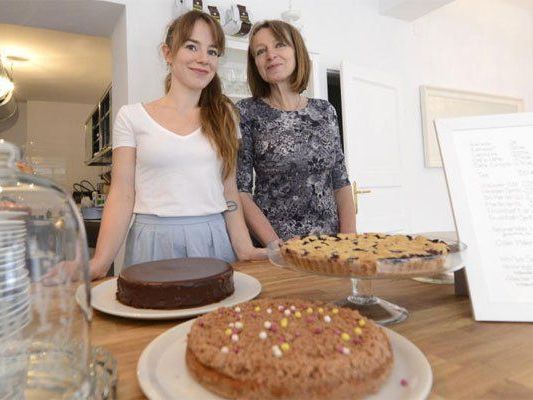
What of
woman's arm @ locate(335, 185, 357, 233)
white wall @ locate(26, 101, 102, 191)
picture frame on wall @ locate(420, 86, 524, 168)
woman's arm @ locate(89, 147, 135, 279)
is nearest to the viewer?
woman's arm @ locate(89, 147, 135, 279)

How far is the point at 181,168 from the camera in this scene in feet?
4.44

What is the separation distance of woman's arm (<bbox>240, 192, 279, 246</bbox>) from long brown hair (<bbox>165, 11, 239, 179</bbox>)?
0.15 m

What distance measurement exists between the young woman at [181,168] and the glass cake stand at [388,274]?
0.60 m

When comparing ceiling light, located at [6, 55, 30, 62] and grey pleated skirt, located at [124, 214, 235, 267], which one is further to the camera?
ceiling light, located at [6, 55, 30, 62]

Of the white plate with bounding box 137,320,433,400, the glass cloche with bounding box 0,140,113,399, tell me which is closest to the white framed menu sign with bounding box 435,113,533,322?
the white plate with bounding box 137,320,433,400

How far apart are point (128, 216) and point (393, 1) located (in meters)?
3.25

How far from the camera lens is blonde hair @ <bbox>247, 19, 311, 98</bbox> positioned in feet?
5.00

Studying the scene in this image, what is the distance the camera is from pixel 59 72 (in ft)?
17.3

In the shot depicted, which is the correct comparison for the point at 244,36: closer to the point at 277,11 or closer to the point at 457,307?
the point at 277,11

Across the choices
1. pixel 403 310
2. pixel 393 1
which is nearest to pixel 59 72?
pixel 393 1

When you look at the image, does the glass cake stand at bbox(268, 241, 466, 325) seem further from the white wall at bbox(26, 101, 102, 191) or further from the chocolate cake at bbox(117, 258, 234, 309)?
the white wall at bbox(26, 101, 102, 191)

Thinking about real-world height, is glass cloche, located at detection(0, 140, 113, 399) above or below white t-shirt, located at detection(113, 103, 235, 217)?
below

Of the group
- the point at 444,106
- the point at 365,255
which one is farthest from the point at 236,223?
the point at 444,106

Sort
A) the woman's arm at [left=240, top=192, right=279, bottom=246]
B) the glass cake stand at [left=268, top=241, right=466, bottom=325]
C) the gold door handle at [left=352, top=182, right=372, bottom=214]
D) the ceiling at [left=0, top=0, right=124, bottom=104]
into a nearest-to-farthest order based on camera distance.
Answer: the glass cake stand at [left=268, top=241, right=466, bottom=325]
the woman's arm at [left=240, top=192, right=279, bottom=246]
the ceiling at [left=0, top=0, right=124, bottom=104]
the gold door handle at [left=352, top=182, right=372, bottom=214]
